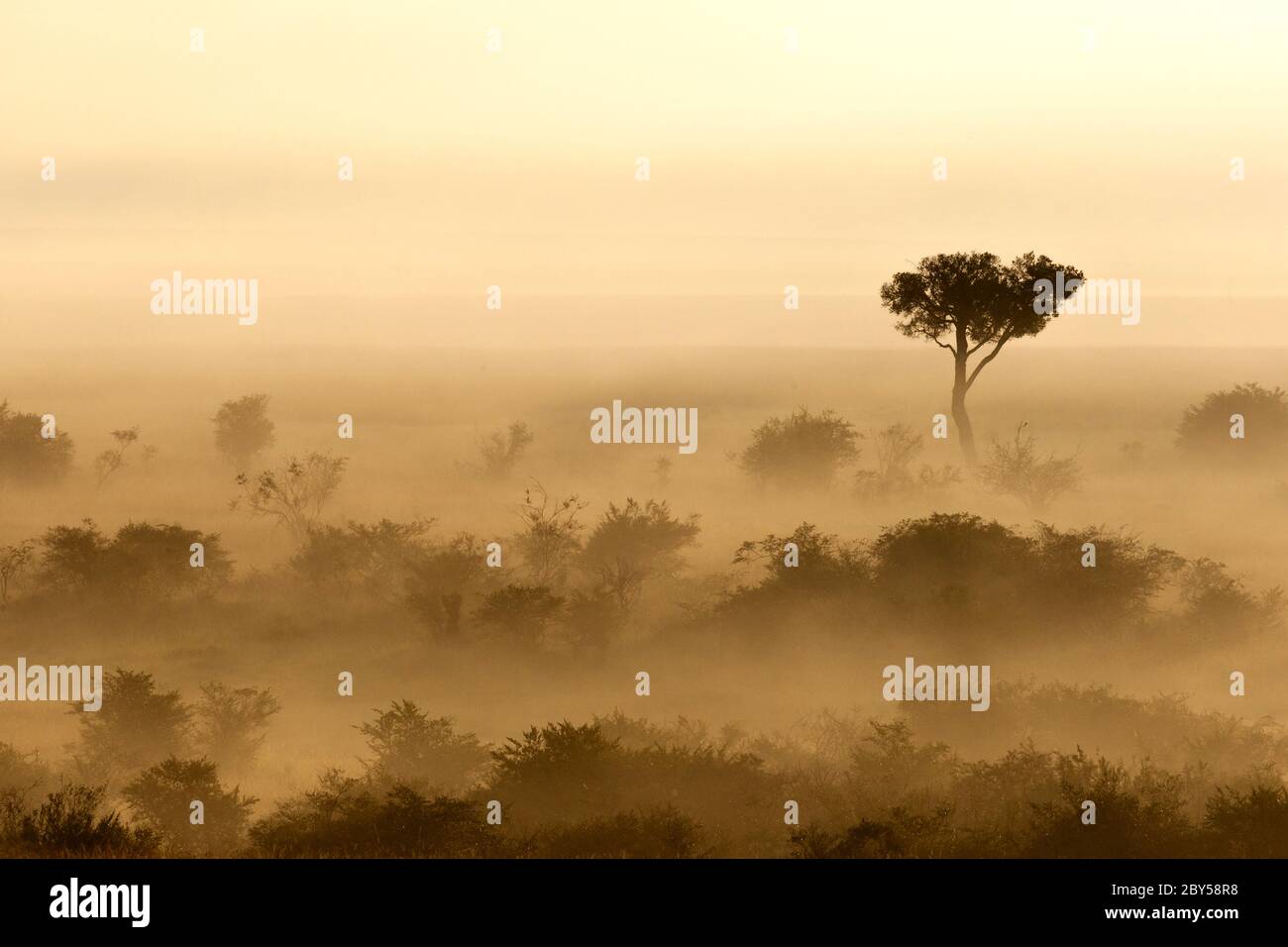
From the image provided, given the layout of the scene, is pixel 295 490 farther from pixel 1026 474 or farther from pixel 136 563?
pixel 1026 474

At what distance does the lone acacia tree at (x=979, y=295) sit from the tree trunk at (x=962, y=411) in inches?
34.0

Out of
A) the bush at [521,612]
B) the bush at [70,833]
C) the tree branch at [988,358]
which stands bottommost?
the bush at [70,833]

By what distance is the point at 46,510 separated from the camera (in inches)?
1683

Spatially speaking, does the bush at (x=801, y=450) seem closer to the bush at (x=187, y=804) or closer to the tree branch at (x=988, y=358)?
the tree branch at (x=988, y=358)

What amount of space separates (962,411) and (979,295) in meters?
3.33

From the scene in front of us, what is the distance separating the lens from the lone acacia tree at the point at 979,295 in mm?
40125

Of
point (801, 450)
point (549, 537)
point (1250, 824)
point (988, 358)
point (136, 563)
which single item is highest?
point (988, 358)

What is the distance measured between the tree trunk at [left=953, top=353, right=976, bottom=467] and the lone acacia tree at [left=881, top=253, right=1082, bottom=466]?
2.84ft

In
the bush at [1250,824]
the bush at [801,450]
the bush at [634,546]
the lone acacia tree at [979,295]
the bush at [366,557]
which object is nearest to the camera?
the bush at [1250,824]

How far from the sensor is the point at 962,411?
41.2 meters

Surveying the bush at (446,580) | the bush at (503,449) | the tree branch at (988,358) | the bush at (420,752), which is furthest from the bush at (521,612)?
the tree branch at (988,358)

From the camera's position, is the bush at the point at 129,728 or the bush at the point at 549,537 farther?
the bush at the point at 549,537

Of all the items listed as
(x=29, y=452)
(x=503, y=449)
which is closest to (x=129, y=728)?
(x=503, y=449)

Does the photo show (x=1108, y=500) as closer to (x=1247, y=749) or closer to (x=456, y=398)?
(x=1247, y=749)
